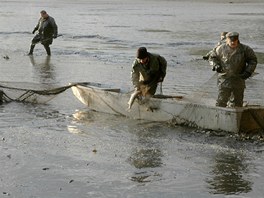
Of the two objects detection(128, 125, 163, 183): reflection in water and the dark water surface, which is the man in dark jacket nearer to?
the dark water surface

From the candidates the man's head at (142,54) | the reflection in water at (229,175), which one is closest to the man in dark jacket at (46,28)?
the man's head at (142,54)

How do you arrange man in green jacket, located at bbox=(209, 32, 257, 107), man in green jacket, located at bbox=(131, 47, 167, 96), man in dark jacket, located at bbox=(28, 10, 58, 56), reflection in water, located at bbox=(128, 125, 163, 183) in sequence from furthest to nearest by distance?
1. man in dark jacket, located at bbox=(28, 10, 58, 56)
2. man in green jacket, located at bbox=(131, 47, 167, 96)
3. man in green jacket, located at bbox=(209, 32, 257, 107)
4. reflection in water, located at bbox=(128, 125, 163, 183)

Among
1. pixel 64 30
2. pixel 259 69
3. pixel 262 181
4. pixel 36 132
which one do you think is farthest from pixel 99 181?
pixel 64 30

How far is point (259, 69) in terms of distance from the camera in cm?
1970

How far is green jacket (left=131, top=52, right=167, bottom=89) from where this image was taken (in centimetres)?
1159

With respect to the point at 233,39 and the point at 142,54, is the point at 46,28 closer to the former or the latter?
the point at 142,54

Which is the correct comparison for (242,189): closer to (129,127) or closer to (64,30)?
(129,127)

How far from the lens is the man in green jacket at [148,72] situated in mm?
11578

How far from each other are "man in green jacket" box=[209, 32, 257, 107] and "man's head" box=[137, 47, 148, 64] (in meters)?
1.15

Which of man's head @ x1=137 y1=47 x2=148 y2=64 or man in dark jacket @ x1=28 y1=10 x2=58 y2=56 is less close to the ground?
man's head @ x1=137 y1=47 x2=148 y2=64

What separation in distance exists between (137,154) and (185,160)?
0.78 meters

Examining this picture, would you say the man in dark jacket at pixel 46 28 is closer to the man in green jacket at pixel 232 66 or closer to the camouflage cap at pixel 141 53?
the camouflage cap at pixel 141 53

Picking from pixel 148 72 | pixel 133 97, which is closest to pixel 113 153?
pixel 133 97

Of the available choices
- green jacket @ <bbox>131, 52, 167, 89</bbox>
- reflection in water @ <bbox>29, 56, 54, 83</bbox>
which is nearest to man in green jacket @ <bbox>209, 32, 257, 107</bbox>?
green jacket @ <bbox>131, 52, 167, 89</bbox>
